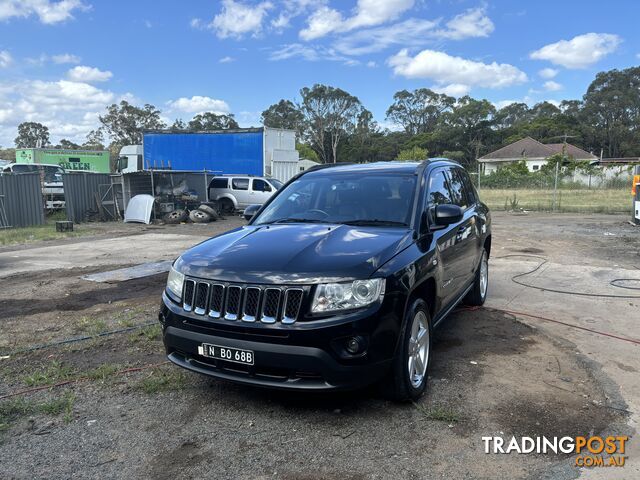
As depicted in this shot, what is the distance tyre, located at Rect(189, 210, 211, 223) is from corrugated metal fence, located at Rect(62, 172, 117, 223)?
343 cm

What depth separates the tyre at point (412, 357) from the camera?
11.3 feet

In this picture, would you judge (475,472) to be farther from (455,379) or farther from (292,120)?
(292,120)

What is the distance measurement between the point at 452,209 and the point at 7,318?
17.8 feet

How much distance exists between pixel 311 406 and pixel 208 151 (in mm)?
22578

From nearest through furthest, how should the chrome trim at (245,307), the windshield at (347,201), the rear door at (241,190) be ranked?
the chrome trim at (245,307) < the windshield at (347,201) < the rear door at (241,190)

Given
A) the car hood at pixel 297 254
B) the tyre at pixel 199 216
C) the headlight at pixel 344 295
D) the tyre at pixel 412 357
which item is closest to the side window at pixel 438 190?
the car hood at pixel 297 254

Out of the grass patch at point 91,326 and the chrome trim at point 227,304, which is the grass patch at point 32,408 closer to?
the chrome trim at point 227,304

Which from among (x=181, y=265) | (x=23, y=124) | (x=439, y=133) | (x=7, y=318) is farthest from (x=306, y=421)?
(x=23, y=124)

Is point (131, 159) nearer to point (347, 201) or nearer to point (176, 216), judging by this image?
point (176, 216)

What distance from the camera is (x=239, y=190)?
2153cm

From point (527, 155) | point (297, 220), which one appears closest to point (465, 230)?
point (297, 220)

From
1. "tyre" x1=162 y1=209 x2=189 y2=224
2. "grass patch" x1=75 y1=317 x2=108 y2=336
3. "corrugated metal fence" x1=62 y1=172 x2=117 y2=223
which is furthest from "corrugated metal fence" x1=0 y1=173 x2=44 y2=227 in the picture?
"grass patch" x1=75 y1=317 x2=108 y2=336

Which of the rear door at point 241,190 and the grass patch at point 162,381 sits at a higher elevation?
the rear door at point 241,190

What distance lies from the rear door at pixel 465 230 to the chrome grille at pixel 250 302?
223cm
